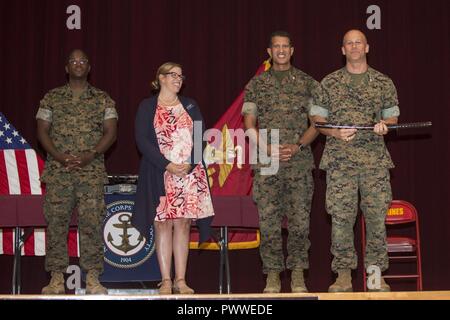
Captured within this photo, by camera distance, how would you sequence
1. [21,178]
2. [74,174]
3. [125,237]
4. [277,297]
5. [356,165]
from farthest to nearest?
[21,178]
[125,237]
[74,174]
[356,165]
[277,297]

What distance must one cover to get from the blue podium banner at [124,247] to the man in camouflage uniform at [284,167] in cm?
109

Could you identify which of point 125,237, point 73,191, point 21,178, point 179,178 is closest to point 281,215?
point 179,178

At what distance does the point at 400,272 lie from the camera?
7012 millimetres

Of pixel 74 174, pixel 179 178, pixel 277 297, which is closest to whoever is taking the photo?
pixel 277 297

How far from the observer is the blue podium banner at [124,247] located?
566 centimetres

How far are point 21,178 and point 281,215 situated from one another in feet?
9.20

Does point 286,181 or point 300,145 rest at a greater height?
point 300,145

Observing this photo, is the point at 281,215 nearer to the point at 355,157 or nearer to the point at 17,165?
the point at 355,157

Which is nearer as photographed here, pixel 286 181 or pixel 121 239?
pixel 286 181

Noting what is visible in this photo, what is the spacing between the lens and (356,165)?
478cm

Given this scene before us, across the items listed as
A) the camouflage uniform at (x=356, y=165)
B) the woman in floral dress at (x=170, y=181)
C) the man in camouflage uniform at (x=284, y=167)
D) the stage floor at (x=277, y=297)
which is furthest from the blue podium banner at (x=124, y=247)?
the camouflage uniform at (x=356, y=165)

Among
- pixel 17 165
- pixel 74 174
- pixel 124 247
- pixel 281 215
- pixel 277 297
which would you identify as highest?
pixel 17 165

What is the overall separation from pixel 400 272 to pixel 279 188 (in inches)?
99.6
